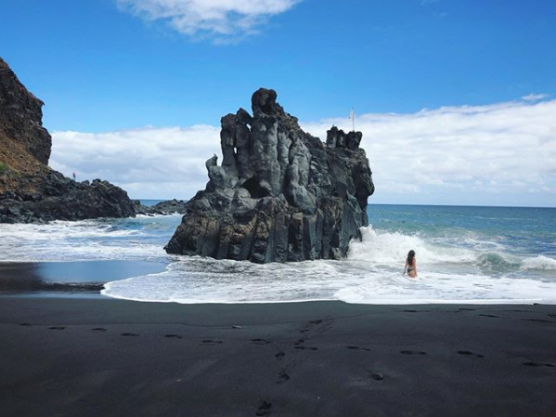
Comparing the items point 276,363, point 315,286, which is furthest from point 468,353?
point 315,286

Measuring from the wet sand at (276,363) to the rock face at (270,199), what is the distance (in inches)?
458

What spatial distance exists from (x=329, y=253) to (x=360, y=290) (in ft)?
32.8

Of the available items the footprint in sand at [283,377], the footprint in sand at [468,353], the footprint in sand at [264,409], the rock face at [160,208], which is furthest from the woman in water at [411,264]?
the rock face at [160,208]

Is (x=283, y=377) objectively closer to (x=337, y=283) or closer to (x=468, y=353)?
(x=468, y=353)

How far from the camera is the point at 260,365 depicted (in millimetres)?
6246

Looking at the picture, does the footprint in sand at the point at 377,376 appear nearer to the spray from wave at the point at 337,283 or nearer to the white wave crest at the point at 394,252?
the spray from wave at the point at 337,283

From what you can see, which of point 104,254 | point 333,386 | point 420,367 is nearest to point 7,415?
point 333,386

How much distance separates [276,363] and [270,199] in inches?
626

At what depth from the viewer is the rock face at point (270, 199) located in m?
21.4

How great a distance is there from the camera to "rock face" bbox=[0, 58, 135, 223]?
5175cm

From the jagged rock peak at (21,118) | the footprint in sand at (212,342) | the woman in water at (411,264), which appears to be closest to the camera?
the footprint in sand at (212,342)

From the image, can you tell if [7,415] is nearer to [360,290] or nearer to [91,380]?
[91,380]

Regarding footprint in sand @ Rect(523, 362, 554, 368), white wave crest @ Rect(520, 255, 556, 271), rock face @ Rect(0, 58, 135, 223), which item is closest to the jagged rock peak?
rock face @ Rect(0, 58, 135, 223)

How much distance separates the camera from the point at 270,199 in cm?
2197
